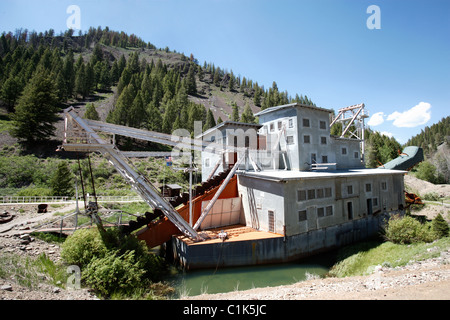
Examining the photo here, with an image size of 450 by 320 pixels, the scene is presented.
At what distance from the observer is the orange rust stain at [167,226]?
681 inches

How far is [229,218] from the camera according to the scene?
2141 centimetres

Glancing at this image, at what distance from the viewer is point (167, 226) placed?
18.1 meters

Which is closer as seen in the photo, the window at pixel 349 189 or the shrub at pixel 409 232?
the shrub at pixel 409 232

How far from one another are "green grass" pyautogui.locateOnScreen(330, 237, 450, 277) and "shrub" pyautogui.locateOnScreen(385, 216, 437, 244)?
0.63 metres

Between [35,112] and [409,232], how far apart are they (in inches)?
2300

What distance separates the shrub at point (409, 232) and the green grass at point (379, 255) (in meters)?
0.63

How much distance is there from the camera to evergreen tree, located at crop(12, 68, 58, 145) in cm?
4334

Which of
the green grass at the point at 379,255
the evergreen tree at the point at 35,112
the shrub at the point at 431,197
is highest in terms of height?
the evergreen tree at the point at 35,112

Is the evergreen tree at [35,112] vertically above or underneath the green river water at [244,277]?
above

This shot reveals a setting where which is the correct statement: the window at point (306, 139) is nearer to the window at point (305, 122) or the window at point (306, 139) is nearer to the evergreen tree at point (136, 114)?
the window at point (305, 122)

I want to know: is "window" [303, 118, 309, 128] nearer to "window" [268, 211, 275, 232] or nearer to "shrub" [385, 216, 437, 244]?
"window" [268, 211, 275, 232]

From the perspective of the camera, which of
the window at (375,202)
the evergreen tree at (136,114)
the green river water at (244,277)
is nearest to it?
the green river water at (244,277)

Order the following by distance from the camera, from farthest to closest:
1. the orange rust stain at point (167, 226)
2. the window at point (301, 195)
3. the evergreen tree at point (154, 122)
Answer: the evergreen tree at point (154, 122)
the window at point (301, 195)
the orange rust stain at point (167, 226)

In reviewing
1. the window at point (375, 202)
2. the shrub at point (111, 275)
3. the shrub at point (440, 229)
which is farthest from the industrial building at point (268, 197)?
the shrub at point (440, 229)
